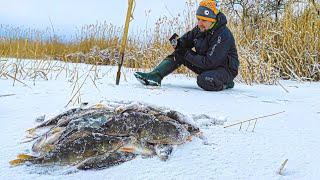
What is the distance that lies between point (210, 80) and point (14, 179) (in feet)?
8.48

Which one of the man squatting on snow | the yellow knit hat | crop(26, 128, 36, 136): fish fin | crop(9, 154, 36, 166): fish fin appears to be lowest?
crop(9, 154, 36, 166): fish fin

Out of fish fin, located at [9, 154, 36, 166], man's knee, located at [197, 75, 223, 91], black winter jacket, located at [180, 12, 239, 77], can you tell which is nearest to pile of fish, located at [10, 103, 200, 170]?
fish fin, located at [9, 154, 36, 166]

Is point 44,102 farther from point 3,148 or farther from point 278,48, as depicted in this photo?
point 278,48

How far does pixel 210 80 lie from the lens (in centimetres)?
367

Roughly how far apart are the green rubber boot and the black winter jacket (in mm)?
234

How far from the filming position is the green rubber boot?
12.2 feet

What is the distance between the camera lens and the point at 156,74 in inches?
153

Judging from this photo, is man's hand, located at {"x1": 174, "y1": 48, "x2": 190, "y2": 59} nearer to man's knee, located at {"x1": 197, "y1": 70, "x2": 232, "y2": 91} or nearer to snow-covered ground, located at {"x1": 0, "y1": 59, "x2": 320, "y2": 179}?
man's knee, located at {"x1": 197, "y1": 70, "x2": 232, "y2": 91}

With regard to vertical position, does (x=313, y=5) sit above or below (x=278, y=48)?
above

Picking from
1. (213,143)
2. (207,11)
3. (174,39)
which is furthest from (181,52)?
(213,143)

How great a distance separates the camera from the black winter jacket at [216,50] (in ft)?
12.5

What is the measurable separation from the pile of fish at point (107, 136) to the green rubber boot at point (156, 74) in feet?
6.45

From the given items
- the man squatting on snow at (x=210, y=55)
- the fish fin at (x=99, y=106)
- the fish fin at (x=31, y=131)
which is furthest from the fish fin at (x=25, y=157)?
the man squatting on snow at (x=210, y=55)

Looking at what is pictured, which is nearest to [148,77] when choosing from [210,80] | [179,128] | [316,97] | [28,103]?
[210,80]
